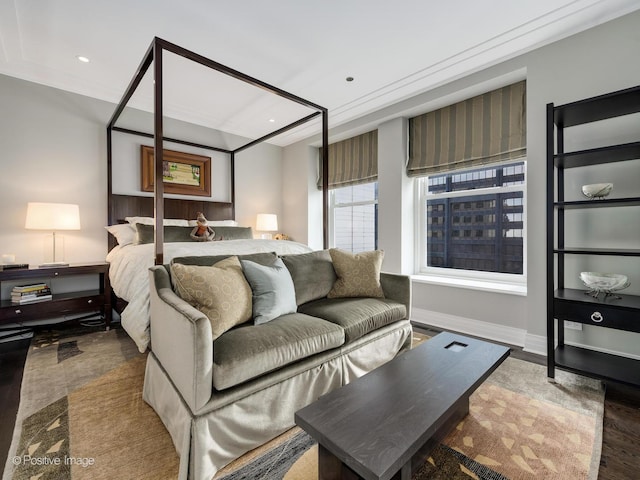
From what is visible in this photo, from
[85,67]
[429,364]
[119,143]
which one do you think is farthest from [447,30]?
[119,143]

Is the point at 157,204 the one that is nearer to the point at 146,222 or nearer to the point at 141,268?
the point at 141,268

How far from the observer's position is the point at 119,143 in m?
3.57

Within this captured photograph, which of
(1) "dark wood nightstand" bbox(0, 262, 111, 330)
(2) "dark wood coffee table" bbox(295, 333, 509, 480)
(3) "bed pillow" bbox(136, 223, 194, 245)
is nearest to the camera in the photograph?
(2) "dark wood coffee table" bbox(295, 333, 509, 480)

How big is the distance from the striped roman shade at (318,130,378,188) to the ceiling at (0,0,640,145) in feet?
2.57

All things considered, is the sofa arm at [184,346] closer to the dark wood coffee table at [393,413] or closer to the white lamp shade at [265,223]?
the dark wood coffee table at [393,413]

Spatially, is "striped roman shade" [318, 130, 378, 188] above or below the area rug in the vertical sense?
above

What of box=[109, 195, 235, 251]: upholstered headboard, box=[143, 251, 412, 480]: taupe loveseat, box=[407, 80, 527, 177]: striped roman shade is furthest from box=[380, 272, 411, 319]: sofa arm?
box=[109, 195, 235, 251]: upholstered headboard

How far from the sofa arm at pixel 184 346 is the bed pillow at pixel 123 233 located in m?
1.94

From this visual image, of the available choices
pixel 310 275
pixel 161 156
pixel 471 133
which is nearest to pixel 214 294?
pixel 310 275

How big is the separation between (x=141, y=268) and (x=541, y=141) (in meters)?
3.39

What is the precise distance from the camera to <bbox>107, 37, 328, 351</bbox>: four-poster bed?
1950 millimetres

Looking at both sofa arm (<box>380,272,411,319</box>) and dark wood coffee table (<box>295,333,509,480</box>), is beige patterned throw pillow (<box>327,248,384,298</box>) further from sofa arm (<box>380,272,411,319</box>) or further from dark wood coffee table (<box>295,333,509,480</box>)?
dark wood coffee table (<box>295,333,509,480</box>)

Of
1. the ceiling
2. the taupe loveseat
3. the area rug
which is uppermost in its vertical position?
the ceiling

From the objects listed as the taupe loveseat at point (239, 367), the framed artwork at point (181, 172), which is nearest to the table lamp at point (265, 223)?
the framed artwork at point (181, 172)
